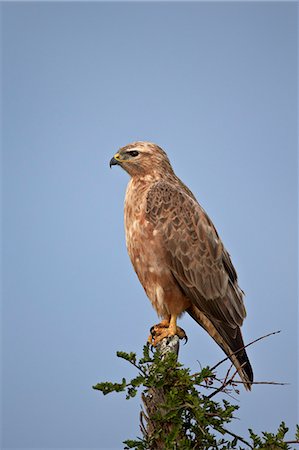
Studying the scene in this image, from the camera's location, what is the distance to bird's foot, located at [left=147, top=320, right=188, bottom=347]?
6.42 meters

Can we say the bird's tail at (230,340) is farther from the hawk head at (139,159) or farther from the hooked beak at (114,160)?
the hooked beak at (114,160)

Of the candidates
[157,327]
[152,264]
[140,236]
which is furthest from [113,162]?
[157,327]

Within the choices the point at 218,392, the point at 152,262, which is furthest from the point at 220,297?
the point at 218,392

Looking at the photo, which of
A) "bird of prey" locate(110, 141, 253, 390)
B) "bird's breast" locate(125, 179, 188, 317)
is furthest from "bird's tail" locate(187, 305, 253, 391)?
"bird's breast" locate(125, 179, 188, 317)

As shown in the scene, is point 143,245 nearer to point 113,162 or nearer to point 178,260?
point 178,260

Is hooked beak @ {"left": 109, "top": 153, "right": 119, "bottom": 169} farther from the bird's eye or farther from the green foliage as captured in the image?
the green foliage

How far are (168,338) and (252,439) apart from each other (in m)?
1.68

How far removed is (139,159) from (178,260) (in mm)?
1279

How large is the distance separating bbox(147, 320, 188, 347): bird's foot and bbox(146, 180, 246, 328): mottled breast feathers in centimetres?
35

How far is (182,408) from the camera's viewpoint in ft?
16.0

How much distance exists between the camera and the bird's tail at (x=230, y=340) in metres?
6.28

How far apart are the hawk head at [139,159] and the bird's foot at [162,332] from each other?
5.58ft

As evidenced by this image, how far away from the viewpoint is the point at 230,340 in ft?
21.2

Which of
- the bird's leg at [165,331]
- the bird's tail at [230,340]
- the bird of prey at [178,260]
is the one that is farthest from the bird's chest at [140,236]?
the bird's tail at [230,340]
